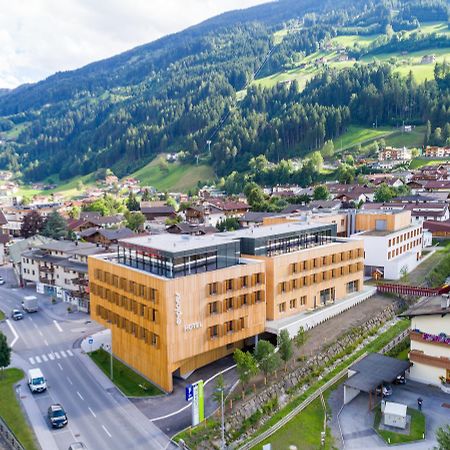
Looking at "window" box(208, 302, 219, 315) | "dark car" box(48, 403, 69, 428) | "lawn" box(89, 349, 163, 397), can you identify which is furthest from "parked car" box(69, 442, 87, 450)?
"window" box(208, 302, 219, 315)

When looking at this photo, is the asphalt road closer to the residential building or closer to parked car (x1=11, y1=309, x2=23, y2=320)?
parked car (x1=11, y1=309, x2=23, y2=320)

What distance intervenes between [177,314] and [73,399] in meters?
12.8

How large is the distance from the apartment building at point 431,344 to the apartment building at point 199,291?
1433 centimetres

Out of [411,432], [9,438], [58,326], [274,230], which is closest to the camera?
[411,432]

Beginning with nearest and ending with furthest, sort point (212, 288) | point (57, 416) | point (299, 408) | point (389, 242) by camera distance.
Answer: point (57, 416) → point (299, 408) → point (212, 288) → point (389, 242)

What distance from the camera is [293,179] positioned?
179000 mm

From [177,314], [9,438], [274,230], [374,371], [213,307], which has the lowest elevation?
[9,438]

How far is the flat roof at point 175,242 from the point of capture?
4623cm

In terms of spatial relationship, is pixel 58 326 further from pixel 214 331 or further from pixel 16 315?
pixel 214 331

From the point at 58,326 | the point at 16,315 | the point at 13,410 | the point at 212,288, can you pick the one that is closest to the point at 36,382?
the point at 13,410

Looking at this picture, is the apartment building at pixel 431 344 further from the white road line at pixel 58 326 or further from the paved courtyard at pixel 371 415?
the white road line at pixel 58 326

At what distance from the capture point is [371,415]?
39000 mm

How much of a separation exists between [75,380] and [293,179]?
458ft

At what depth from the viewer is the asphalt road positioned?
3791 centimetres
